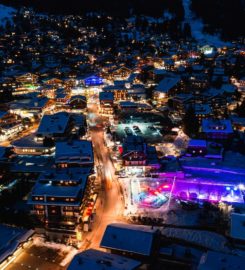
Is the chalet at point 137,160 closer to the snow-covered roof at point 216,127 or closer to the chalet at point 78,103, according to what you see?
the snow-covered roof at point 216,127

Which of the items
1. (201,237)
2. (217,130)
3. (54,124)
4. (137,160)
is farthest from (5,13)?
(201,237)

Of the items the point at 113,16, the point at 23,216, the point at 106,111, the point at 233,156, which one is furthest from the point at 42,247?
the point at 113,16

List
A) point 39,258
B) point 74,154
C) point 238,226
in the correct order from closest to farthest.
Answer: point 39,258
point 238,226
point 74,154

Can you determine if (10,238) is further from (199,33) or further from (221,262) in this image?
(199,33)

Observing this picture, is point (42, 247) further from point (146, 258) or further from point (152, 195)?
point (152, 195)

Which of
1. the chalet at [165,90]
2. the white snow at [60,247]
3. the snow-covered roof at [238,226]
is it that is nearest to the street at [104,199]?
Result: the white snow at [60,247]

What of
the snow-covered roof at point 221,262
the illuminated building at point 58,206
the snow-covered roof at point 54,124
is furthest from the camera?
the snow-covered roof at point 54,124
